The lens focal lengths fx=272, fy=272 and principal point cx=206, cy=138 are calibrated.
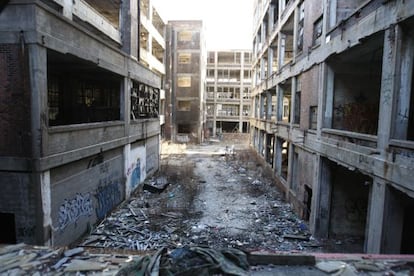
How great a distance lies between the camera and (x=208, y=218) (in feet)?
39.2

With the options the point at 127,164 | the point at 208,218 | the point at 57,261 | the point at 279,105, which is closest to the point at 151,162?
the point at 127,164

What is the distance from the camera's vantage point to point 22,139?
272 inches

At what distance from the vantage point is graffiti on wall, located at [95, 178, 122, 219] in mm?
10797

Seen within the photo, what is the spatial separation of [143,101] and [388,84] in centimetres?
1336

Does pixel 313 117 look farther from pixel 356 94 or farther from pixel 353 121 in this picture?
pixel 356 94

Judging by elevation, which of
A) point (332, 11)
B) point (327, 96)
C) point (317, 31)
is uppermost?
point (332, 11)

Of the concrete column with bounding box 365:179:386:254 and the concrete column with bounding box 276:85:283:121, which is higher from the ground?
the concrete column with bounding box 276:85:283:121

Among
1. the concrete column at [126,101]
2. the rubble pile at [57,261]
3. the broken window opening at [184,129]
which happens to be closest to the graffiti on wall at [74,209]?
the rubble pile at [57,261]

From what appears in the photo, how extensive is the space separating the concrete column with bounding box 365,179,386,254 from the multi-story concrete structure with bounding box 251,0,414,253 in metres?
0.02

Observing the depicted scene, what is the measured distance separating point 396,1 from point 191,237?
907 centimetres

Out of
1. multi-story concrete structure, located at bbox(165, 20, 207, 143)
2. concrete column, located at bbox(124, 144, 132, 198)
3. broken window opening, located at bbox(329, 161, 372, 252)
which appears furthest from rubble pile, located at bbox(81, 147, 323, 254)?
multi-story concrete structure, located at bbox(165, 20, 207, 143)

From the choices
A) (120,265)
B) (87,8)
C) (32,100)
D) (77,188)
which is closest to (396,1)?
(120,265)

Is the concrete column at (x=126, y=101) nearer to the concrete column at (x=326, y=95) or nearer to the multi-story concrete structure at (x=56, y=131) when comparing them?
the multi-story concrete structure at (x=56, y=131)

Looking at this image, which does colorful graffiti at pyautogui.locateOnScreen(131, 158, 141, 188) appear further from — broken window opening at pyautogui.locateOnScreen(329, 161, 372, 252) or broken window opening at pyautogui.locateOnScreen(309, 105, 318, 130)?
broken window opening at pyautogui.locateOnScreen(329, 161, 372, 252)
